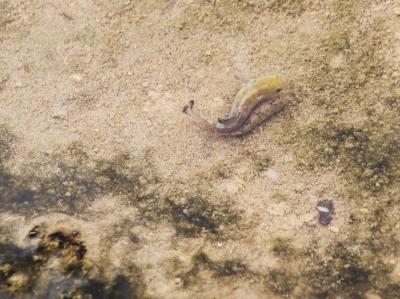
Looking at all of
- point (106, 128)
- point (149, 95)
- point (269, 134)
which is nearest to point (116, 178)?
point (106, 128)

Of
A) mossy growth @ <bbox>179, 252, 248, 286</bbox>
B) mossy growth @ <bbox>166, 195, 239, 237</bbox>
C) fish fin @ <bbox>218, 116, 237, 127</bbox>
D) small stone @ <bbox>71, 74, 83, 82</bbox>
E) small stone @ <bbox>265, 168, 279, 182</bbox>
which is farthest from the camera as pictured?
small stone @ <bbox>71, 74, 83, 82</bbox>

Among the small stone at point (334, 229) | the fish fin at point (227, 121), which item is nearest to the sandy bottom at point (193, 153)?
the small stone at point (334, 229)

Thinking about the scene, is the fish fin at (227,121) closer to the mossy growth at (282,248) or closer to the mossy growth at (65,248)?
the mossy growth at (282,248)

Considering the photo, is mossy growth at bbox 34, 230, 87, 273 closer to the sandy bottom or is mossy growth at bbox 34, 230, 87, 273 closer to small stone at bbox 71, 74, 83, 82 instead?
the sandy bottom

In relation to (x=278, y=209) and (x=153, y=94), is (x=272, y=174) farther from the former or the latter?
(x=153, y=94)

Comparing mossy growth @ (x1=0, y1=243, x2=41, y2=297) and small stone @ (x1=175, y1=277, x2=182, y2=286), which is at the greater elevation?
mossy growth @ (x1=0, y1=243, x2=41, y2=297)

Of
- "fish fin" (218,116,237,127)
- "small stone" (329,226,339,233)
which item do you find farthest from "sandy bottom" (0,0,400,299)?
"fish fin" (218,116,237,127)
